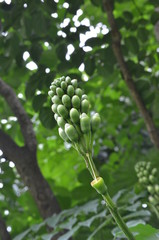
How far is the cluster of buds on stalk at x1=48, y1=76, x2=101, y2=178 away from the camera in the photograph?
896 millimetres

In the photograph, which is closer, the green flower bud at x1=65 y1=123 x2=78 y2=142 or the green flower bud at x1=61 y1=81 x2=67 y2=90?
the green flower bud at x1=65 y1=123 x2=78 y2=142

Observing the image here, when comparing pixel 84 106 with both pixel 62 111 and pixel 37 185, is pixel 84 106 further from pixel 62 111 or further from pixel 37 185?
pixel 37 185

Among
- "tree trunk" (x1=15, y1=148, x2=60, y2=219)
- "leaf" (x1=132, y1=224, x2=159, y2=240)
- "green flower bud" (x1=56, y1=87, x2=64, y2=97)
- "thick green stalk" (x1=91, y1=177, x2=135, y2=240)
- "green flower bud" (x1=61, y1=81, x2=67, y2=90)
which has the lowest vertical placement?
"leaf" (x1=132, y1=224, x2=159, y2=240)

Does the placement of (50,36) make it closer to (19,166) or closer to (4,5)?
(4,5)

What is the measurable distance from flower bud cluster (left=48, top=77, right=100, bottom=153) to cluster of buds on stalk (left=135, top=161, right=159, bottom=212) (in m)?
0.84

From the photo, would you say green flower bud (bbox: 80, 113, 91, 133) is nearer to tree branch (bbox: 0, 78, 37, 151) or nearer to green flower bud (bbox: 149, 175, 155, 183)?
green flower bud (bbox: 149, 175, 155, 183)

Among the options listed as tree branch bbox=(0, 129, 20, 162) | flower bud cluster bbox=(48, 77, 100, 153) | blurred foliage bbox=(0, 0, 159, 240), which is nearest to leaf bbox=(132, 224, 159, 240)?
flower bud cluster bbox=(48, 77, 100, 153)

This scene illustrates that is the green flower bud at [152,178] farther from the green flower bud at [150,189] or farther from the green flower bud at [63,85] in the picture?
the green flower bud at [63,85]

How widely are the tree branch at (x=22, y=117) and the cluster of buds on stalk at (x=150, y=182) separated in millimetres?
688

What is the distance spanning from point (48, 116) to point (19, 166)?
38 centimetres

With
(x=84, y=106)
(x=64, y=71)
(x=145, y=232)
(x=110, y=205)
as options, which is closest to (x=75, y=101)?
(x=84, y=106)

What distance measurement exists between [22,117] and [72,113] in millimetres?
1402

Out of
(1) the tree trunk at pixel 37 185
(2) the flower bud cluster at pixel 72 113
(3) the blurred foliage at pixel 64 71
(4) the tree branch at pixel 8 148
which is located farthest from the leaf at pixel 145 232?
(4) the tree branch at pixel 8 148

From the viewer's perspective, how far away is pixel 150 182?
1794mm
